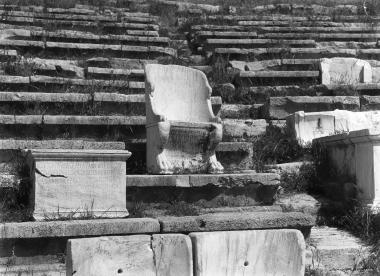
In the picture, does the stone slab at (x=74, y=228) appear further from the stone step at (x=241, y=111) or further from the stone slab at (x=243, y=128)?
the stone step at (x=241, y=111)

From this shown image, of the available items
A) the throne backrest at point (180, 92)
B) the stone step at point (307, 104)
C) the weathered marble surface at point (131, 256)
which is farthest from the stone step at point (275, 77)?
the weathered marble surface at point (131, 256)

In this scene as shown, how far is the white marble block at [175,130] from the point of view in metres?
6.52

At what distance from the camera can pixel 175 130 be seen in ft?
21.7

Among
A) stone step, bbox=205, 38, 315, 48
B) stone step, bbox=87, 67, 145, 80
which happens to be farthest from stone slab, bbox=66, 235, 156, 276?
stone step, bbox=205, 38, 315, 48

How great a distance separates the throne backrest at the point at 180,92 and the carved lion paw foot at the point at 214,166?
71cm

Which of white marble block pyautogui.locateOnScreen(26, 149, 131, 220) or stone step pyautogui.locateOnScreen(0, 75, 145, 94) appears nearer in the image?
white marble block pyautogui.locateOnScreen(26, 149, 131, 220)

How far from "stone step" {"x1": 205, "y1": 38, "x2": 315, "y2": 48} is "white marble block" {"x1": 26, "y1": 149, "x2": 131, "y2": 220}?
5945 mm

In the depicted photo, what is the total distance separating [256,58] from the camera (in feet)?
35.1

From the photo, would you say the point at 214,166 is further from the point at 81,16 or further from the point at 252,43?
the point at 81,16

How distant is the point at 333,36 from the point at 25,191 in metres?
8.09

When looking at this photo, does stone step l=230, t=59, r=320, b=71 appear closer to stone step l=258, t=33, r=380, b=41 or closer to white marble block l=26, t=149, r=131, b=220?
stone step l=258, t=33, r=380, b=41

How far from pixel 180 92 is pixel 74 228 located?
3.12 metres

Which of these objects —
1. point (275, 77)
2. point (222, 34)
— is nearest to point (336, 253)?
point (275, 77)

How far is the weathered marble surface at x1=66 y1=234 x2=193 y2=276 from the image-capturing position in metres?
3.62
